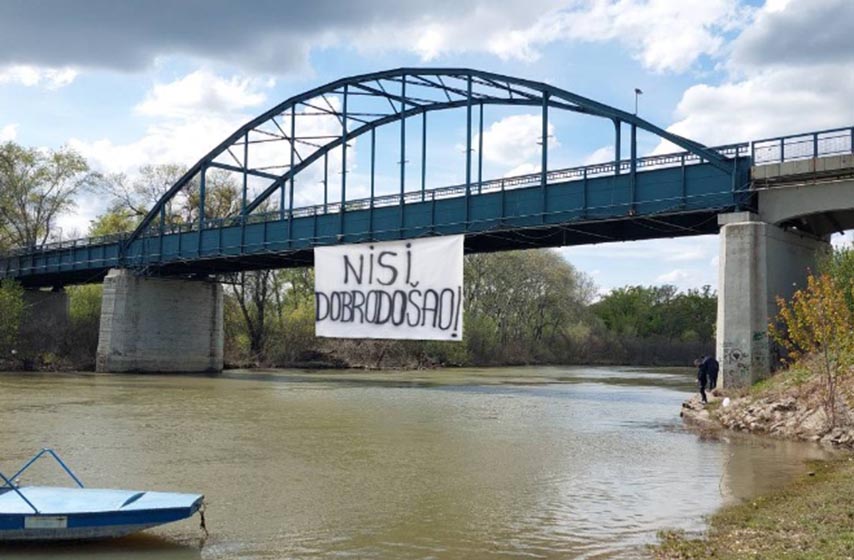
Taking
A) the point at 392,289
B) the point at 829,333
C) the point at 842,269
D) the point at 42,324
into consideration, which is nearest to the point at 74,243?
the point at 42,324

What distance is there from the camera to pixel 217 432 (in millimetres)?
24938

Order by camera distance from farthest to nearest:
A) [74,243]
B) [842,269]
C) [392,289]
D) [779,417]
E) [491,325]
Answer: [491,325] → [74,243] → [392,289] → [842,269] → [779,417]

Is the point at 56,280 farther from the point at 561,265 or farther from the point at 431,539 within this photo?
the point at 431,539

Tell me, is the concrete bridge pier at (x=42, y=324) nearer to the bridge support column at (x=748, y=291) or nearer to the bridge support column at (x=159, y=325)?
the bridge support column at (x=159, y=325)

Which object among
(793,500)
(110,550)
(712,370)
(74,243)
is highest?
(74,243)

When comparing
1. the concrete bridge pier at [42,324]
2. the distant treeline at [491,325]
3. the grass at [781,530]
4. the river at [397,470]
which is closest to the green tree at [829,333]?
the river at [397,470]

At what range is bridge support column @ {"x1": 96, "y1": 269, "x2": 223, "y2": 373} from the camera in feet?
204

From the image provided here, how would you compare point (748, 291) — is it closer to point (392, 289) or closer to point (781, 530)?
point (392, 289)

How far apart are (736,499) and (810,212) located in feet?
66.9

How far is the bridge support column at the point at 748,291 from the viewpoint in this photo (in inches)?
1236

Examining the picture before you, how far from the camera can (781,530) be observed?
11.4 m

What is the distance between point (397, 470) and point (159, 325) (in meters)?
50.6

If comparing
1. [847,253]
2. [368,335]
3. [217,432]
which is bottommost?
[217,432]

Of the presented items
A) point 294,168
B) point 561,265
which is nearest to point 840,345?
point 294,168
